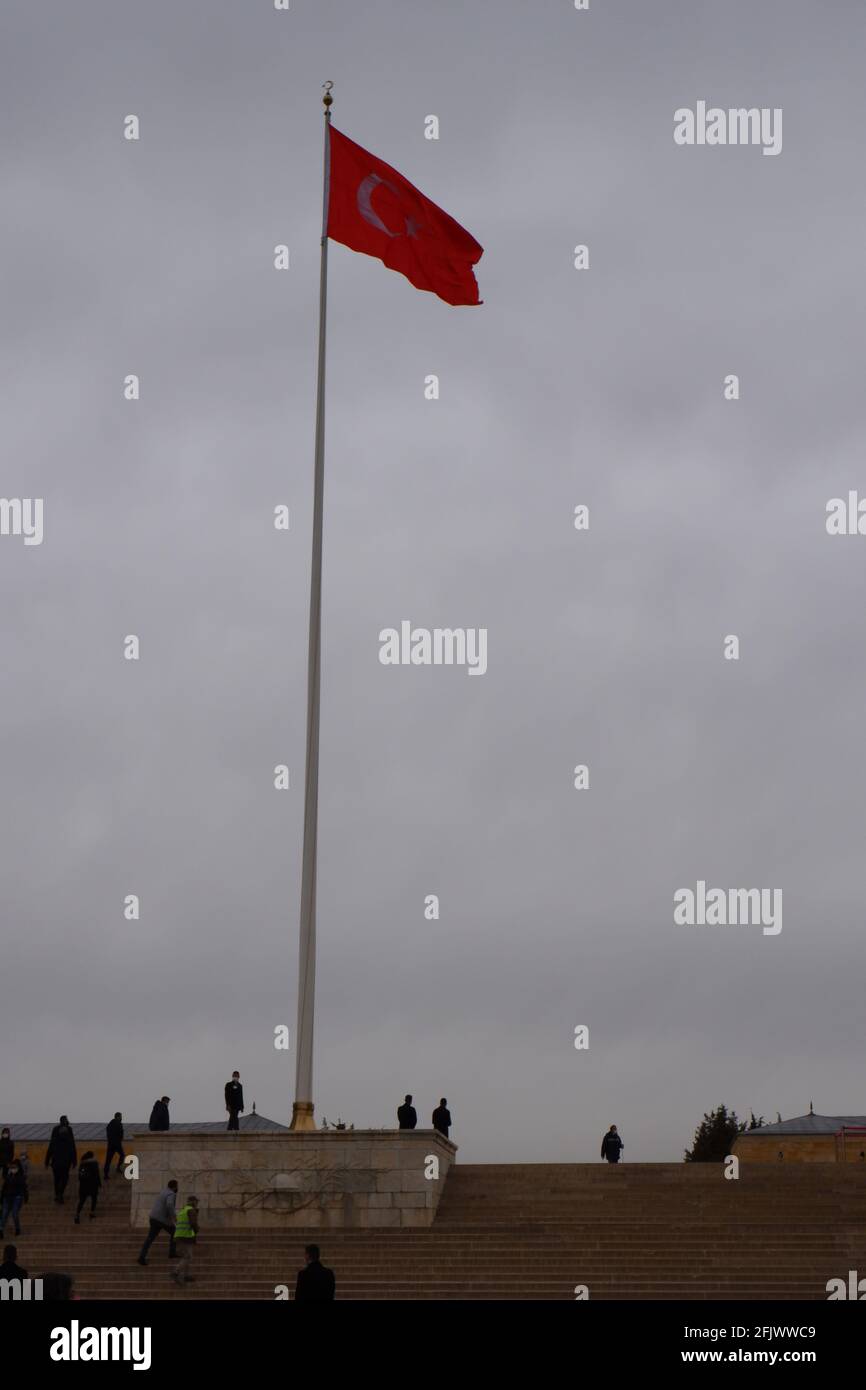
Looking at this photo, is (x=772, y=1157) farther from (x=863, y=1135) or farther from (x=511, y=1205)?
(x=511, y=1205)

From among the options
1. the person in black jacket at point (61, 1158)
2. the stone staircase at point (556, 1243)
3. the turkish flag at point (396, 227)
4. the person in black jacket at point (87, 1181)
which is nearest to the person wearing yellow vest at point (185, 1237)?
the stone staircase at point (556, 1243)

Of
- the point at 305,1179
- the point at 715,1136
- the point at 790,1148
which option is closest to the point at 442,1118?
the point at 305,1179

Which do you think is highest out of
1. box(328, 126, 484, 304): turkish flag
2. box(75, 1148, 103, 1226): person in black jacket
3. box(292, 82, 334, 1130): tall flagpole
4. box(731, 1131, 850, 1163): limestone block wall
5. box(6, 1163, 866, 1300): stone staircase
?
box(328, 126, 484, 304): turkish flag

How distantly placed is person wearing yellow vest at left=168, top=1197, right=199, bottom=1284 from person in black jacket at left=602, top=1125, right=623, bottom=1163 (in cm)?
1152

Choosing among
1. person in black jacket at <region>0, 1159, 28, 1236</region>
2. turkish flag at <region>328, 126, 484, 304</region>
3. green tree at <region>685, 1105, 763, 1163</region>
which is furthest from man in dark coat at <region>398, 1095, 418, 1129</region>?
green tree at <region>685, 1105, 763, 1163</region>

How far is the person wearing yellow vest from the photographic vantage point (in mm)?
22922

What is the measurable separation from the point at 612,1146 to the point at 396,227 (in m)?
16.7

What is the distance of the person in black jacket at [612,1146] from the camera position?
108ft

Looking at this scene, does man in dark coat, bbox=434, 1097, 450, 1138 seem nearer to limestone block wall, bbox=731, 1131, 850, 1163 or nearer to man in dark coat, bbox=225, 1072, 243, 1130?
man in dark coat, bbox=225, 1072, 243, 1130

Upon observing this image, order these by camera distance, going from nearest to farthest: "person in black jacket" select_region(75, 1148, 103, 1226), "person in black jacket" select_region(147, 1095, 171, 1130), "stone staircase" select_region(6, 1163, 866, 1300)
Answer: "stone staircase" select_region(6, 1163, 866, 1300) < "person in black jacket" select_region(75, 1148, 103, 1226) < "person in black jacket" select_region(147, 1095, 171, 1130)

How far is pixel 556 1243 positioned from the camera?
2458 centimetres

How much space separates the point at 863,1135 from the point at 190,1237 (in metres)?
25.1

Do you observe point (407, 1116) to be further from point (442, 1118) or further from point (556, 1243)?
point (556, 1243)
